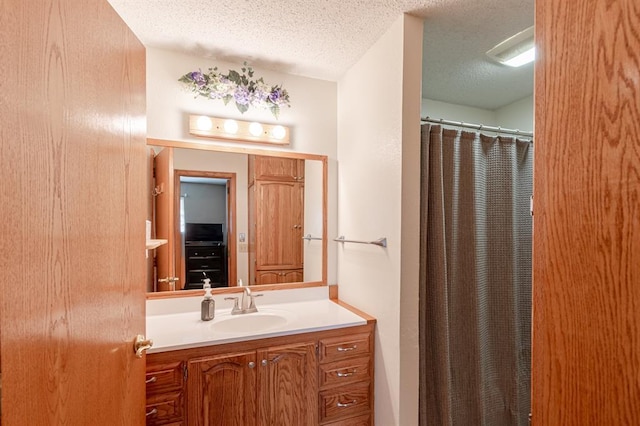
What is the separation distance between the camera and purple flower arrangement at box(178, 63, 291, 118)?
76.0 inches

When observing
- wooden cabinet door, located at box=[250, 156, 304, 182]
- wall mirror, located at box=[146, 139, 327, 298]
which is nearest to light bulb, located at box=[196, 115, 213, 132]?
wall mirror, located at box=[146, 139, 327, 298]

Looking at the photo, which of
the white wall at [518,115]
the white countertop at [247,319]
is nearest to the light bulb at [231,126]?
the white countertop at [247,319]

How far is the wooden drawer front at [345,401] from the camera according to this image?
1671 mm

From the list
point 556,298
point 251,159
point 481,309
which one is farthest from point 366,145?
point 556,298

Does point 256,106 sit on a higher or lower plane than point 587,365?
higher

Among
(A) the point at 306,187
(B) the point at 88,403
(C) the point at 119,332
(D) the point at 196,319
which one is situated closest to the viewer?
(B) the point at 88,403

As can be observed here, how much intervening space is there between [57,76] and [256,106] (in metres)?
1.45

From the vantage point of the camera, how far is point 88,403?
789mm

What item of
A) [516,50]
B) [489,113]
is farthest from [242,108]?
[489,113]

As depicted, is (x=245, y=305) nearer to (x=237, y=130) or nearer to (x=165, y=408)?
(x=165, y=408)

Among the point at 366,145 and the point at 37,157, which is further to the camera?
the point at 366,145

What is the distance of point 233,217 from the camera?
2082mm

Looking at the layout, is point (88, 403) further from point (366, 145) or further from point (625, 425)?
point (366, 145)

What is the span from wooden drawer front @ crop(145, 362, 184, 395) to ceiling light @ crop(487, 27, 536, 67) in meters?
2.39
